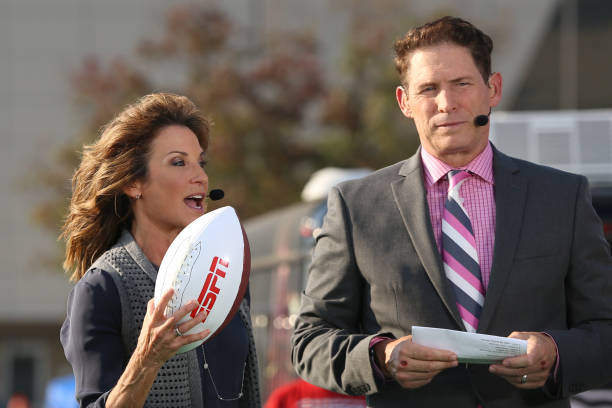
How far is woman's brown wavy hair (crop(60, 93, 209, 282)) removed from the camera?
3545 millimetres

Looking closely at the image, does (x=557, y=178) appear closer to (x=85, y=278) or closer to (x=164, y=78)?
(x=85, y=278)

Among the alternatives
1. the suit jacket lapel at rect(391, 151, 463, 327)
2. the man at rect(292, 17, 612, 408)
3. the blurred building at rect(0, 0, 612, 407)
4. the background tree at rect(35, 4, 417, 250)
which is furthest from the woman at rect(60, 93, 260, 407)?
the blurred building at rect(0, 0, 612, 407)

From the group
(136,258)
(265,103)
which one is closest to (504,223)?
(136,258)

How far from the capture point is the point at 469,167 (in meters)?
3.38

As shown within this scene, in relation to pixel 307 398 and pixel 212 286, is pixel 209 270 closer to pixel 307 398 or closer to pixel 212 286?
pixel 212 286

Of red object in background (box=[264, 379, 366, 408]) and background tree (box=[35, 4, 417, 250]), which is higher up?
background tree (box=[35, 4, 417, 250])

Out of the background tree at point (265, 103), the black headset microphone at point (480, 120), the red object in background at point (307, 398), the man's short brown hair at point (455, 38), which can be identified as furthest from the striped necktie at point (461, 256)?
the background tree at point (265, 103)

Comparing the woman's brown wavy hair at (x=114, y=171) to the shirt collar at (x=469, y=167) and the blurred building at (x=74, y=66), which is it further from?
the blurred building at (x=74, y=66)

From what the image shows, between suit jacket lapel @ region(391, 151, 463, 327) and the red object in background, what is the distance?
3.19m

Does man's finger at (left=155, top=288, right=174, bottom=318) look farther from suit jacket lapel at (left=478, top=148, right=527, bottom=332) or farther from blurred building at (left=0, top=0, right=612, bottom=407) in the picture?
blurred building at (left=0, top=0, right=612, bottom=407)

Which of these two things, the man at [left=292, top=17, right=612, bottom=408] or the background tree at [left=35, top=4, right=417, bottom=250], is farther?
the background tree at [left=35, top=4, right=417, bottom=250]

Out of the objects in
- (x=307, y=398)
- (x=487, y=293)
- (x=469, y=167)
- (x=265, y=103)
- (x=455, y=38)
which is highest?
(x=265, y=103)

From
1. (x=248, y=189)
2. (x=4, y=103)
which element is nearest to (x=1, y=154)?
(x=4, y=103)

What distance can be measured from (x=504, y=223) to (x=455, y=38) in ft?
1.91
